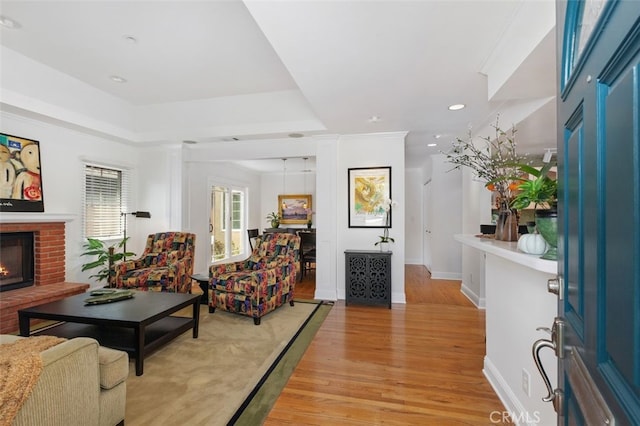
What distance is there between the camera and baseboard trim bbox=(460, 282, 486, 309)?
151 inches

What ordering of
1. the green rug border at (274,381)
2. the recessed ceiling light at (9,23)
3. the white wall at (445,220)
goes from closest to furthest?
the green rug border at (274,381) < the recessed ceiling light at (9,23) < the white wall at (445,220)

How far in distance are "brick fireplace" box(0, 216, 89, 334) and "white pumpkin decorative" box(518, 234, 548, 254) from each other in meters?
4.37

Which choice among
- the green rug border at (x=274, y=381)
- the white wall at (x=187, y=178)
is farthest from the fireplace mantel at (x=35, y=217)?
the green rug border at (x=274, y=381)

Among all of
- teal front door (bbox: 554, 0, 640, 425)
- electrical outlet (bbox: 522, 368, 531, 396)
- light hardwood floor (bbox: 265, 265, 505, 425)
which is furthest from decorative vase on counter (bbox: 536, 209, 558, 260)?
light hardwood floor (bbox: 265, 265, 505, 425)

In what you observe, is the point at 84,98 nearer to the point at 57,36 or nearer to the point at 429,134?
the point at 57,36

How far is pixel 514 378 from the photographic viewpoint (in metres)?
1.84

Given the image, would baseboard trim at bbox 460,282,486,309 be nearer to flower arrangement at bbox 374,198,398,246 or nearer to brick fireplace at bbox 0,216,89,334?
flower arrangement at bbox 374,198,398,246

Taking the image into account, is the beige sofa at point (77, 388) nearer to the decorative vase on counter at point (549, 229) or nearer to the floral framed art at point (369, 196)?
the decorative vase on counter at point (549, 229)

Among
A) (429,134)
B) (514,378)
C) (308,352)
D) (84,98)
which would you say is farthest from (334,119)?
(84,98)

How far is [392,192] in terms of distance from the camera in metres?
4.22

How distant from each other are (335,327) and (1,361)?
102 inches

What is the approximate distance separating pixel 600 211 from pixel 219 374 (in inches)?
97.3

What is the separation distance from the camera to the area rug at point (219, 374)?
1809 mm

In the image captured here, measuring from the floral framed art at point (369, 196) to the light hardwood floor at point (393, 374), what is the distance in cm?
130
